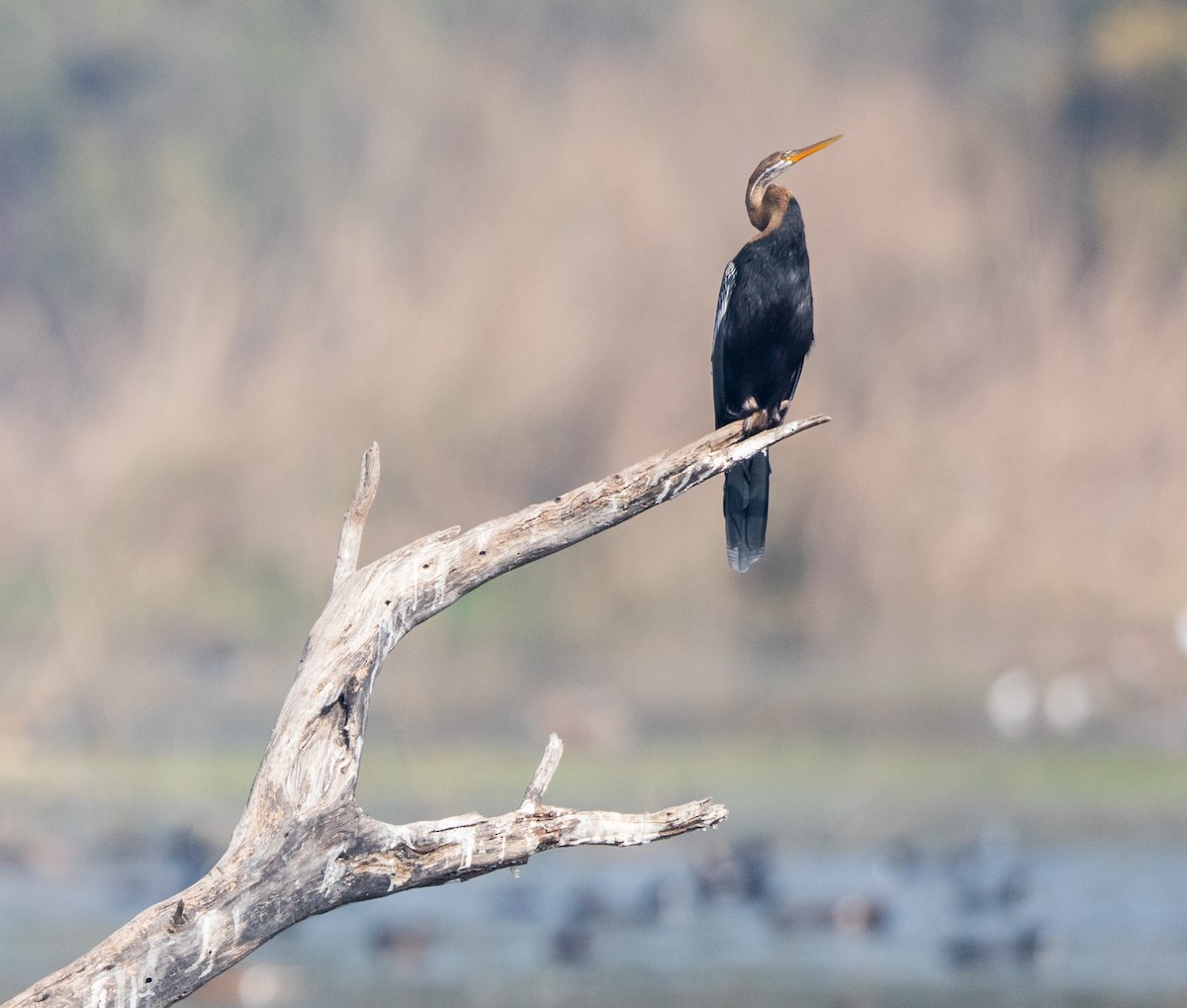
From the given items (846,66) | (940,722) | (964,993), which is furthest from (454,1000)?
(846,66)

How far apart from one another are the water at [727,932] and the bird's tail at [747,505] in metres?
2.84

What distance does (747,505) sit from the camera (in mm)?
4859

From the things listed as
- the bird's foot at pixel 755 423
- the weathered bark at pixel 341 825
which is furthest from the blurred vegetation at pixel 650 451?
the weathered bark at pixel 341 825

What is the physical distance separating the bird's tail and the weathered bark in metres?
1.06

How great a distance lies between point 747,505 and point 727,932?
152 inches

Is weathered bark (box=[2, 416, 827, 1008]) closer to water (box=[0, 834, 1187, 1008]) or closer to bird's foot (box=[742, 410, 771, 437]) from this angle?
bird's foot (box=[742, 410, 771, 437])

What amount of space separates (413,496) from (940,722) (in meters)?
4.11

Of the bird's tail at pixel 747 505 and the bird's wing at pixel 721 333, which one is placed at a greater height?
the bird's wing at pixel 721 333

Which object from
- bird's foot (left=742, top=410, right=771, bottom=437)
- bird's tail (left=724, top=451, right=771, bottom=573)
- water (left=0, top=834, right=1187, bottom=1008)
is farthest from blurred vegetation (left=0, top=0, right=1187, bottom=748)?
bird's foot (left=742, top=410, right=771, bottom=437)

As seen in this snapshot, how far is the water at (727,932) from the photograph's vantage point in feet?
24.5

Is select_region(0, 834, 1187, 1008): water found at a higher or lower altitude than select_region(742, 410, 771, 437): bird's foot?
higher

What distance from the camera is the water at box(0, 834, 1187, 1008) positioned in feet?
24.5

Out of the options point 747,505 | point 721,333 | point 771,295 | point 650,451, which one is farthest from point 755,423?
point 650,451

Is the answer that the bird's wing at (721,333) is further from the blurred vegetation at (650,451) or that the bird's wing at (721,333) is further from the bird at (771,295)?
the blurred vegetation at (650,451)
